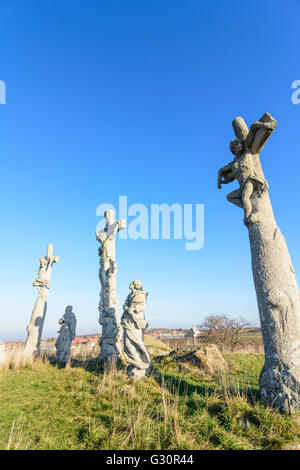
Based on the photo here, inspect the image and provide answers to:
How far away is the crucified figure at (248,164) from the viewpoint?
5.09 m

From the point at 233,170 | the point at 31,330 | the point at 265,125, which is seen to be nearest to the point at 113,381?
the point at 233,170

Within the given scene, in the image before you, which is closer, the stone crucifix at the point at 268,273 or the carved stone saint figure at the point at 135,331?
the stone crucifix at the point at 268,273

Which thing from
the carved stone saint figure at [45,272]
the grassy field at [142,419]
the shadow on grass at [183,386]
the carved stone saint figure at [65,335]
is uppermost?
the carved stone saint figure at [45,272]

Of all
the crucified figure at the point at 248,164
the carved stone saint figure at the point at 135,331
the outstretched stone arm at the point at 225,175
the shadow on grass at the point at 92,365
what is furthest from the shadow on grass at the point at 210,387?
the outstretched stone arm at the point at 225,175

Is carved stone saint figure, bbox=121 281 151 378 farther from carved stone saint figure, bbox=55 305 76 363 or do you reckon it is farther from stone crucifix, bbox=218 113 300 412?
carved stone saint figure, bbox=55 305 76 363

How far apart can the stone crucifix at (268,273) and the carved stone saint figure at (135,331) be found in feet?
12.2

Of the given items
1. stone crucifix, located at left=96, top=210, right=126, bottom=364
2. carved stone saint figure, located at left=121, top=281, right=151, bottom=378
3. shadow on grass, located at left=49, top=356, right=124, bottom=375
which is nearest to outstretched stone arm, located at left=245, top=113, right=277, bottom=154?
carved stone saint figure, located at left=121, top=281, right=151, bottom=378

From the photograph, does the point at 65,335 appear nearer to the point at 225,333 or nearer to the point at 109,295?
the point at 109,295

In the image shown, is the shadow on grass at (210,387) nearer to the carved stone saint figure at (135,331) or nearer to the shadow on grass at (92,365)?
the carved stone saint figure at (135,331)

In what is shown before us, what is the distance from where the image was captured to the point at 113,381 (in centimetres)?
648

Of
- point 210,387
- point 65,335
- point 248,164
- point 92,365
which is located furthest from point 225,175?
point 65,335

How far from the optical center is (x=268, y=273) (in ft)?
14.9

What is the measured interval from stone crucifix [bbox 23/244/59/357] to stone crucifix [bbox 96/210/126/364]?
5.03 meters
